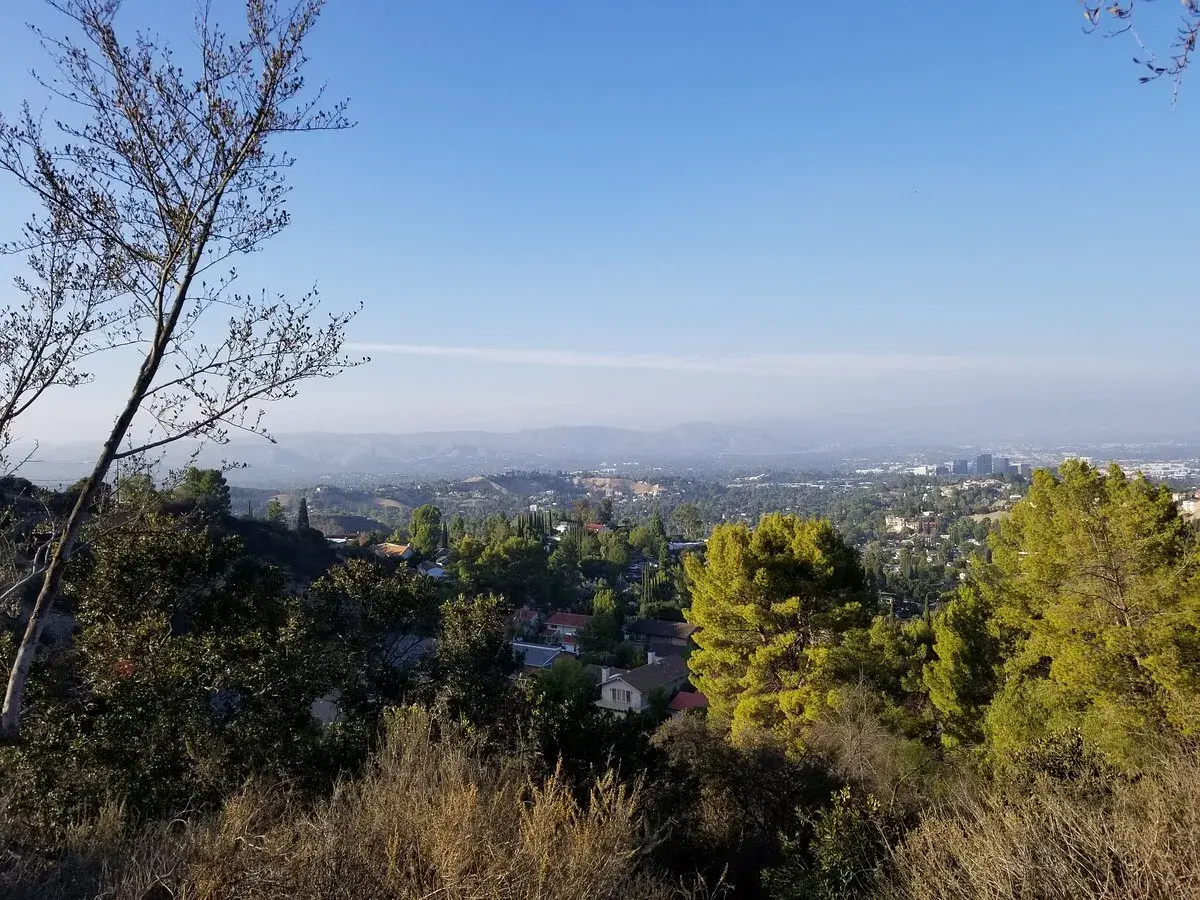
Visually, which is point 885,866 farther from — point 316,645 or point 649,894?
point 316,645

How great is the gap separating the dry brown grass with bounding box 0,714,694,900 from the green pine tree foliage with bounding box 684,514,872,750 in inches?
225

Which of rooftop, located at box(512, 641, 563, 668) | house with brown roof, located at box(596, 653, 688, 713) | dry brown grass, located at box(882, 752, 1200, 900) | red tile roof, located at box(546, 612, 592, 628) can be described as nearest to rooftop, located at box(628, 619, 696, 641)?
red tile roof, located at box(546, 612, 592, 628)

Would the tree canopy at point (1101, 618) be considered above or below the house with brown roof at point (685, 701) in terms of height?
above

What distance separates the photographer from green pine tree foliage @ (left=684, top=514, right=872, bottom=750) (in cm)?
874

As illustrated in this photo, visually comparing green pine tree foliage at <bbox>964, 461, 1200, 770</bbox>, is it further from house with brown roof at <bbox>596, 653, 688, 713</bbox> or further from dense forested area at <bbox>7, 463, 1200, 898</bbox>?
house with brown roof at <bbox>596, 653, 688, 713</bbox>

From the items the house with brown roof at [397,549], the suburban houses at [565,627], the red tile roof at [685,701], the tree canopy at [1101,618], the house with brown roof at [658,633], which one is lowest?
the house with brown roof at [658,633]

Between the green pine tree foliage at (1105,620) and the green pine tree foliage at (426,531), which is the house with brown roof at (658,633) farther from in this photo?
the green pine tree foliage at (1105,620)

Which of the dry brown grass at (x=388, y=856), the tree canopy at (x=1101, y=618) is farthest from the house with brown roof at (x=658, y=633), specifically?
the dry brown grass at (x=388, y=856)

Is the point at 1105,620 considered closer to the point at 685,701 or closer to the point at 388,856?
the point at 388,856

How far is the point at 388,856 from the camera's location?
9.16 ft

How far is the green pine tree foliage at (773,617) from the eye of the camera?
28.7 ft

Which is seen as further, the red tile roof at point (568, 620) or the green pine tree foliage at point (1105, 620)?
the red tile roof at point (568, 620)

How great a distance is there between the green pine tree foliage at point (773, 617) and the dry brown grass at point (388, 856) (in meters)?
5.71

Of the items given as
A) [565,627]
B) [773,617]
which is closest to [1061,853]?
[773,617]
